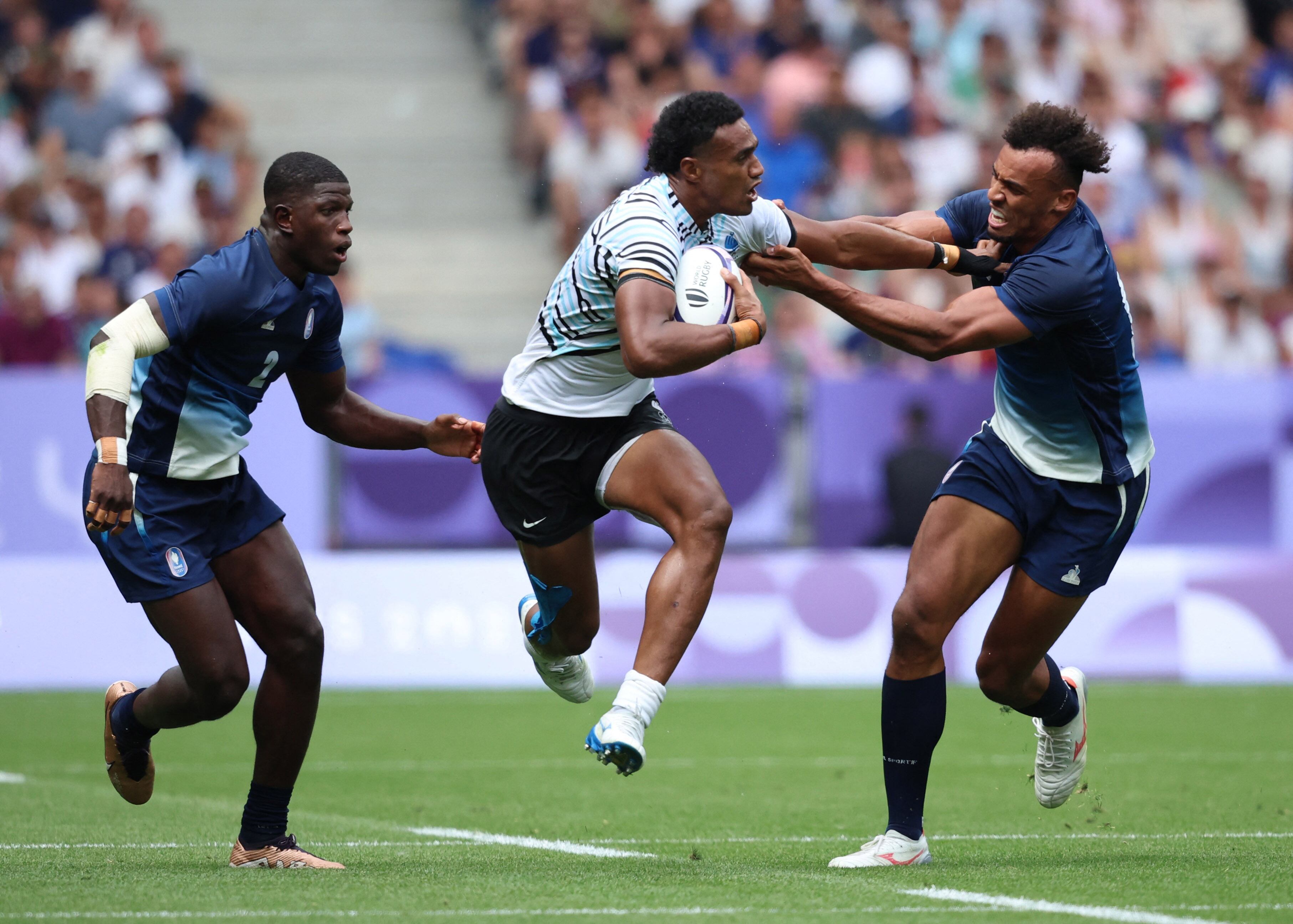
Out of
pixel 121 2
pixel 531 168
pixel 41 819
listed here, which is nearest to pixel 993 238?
pixel 41 819

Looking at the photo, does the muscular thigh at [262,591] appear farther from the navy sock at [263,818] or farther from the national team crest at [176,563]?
the navy sock at [263,818]

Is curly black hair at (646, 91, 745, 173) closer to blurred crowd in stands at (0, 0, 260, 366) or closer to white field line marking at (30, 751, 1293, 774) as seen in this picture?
white field line marking at (30, 751, 1293, 774)

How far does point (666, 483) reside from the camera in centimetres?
666

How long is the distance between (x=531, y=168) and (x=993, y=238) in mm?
12019

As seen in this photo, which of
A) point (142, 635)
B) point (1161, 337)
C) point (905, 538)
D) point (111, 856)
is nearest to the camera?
point (111, 856)

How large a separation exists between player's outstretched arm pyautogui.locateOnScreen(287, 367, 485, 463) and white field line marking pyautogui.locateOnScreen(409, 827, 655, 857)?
1561 millimetres

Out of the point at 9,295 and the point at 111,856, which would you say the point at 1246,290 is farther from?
the point at 111,856

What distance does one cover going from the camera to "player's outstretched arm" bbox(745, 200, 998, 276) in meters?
7.04

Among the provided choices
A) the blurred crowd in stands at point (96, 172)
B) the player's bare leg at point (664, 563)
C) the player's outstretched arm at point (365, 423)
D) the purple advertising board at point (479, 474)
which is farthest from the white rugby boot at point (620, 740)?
the blurred crowd in stands at point (96, 172)

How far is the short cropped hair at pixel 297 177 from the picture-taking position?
21.4ft

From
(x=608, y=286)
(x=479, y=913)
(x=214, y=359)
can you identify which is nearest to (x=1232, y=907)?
(x=479, y=913)

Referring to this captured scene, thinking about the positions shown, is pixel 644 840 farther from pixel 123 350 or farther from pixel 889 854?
pixel 123 350

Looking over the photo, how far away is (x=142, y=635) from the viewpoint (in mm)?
13461

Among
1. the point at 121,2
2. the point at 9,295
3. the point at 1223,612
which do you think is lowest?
the point at 1223,612
